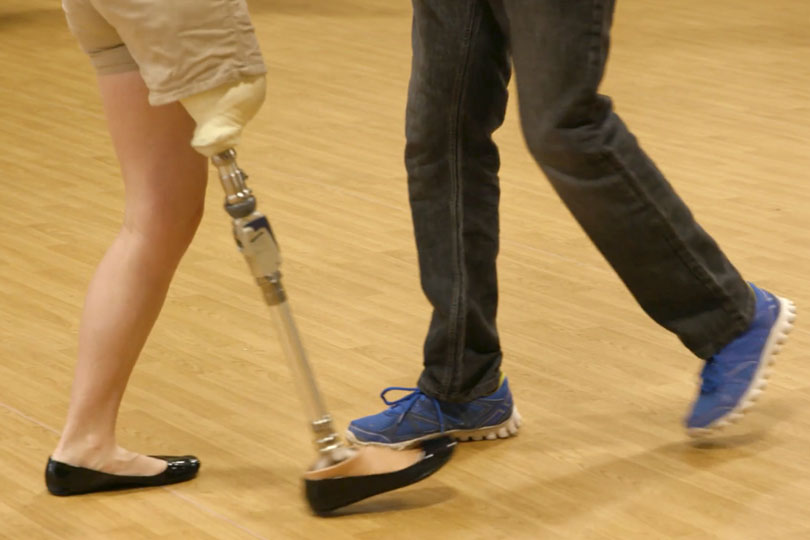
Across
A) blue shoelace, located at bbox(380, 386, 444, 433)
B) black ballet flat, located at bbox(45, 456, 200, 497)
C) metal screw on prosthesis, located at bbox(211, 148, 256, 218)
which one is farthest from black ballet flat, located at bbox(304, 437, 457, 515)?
metal screw on prosthesis, located at bbox(211, 148, 256, 218)

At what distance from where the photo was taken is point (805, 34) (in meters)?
5.94

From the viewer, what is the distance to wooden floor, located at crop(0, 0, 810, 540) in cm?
183

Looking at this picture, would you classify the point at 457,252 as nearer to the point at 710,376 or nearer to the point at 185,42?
the point at 710,376

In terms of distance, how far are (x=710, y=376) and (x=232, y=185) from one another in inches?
29.1

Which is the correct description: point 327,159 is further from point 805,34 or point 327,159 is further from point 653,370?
point 805,34

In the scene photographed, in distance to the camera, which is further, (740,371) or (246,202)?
(740,371)

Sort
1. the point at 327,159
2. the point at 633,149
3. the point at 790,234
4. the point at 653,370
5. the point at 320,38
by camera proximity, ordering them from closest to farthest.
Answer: the point at 633,149, the point at 653,370, the point at 790,234, the point at 327,159, the point at 320,38

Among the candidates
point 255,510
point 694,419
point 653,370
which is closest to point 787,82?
point 653,370

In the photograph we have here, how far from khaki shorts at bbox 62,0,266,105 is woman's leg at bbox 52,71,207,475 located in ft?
0.49

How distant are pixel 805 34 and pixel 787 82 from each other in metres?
1.20

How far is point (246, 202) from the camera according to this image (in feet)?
5.45

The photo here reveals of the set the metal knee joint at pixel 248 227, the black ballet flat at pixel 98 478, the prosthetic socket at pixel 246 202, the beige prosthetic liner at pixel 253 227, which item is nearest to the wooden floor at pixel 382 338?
the black ballet flat at pixel 98 478

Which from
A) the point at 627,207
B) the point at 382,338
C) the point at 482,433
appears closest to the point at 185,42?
the point at 627,207

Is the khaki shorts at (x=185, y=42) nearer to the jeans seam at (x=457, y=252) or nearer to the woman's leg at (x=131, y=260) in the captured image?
the woman's leg at (x=131, y=260)
